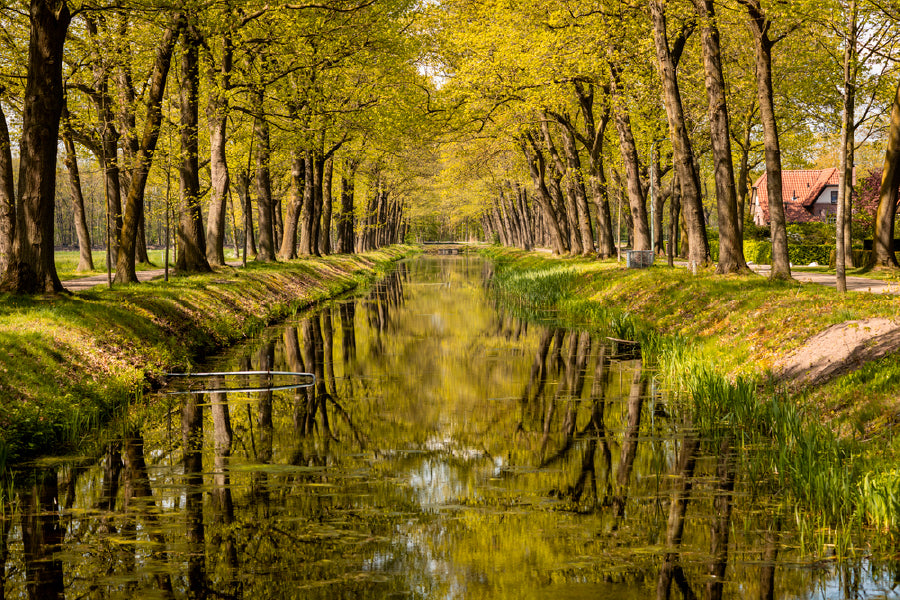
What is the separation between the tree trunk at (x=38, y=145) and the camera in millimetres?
13828

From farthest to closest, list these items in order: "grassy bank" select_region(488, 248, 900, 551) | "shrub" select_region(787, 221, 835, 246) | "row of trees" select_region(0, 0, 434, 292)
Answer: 1. "shrub" select_region(787, 221, 835, 246)
2. "row of trees" select_region(0, 0, 434, 292)
3. "grassy bank" select_region(488, 248, 900, 551)

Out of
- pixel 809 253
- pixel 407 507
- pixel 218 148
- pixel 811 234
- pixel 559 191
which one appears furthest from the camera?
pixel 811 234

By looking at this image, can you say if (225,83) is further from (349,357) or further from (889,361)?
(889,361)

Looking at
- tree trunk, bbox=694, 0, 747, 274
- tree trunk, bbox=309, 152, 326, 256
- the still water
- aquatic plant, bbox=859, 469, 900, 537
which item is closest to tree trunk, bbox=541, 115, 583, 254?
tree trunk, bbox=309, 152, 326, 256

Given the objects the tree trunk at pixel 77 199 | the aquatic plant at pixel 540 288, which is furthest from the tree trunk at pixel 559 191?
the tree trunk at pixel 77 199

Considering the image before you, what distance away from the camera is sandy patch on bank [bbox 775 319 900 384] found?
10.1 m

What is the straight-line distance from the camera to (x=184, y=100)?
70.2 feet

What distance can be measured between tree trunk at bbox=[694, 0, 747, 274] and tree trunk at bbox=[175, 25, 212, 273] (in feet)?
41.1

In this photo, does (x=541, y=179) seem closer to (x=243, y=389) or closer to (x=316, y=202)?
(x=316, y=202)

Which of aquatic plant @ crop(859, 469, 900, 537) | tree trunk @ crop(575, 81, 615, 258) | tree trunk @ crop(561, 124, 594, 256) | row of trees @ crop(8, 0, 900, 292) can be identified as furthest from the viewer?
tree trunk @ crop(561, 124, 594, 256)

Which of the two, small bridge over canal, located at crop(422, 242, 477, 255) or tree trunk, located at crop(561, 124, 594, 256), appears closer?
tree trunk, located at crop(561, 124, 594, 256)

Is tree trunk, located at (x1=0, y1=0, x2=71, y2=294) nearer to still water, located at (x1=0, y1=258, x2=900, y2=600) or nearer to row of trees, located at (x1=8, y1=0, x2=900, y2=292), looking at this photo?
row of trees, located at (x1=8, y1=0, x2=900, y2=292)

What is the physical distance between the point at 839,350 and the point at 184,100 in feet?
56.7

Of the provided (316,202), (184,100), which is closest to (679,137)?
(184,100)
